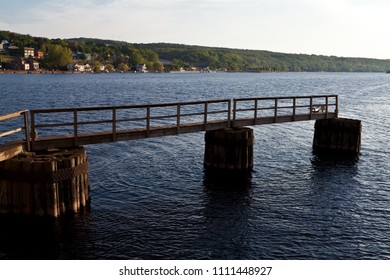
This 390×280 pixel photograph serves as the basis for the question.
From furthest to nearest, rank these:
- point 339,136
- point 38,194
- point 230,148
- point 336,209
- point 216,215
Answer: point 339,136 < point 230,148 < point 336,209 < point 216,215 < point 38,194

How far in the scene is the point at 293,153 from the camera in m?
31.8

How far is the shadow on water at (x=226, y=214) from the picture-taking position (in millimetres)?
15547

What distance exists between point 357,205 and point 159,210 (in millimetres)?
8969

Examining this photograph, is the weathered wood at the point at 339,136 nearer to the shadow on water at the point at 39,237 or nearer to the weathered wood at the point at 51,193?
the shadow on water at the point at 39,237

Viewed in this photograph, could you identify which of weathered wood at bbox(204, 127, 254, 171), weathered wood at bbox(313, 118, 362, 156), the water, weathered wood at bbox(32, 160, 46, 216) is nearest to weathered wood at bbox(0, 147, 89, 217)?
weathered wood at bbox(32, 160, 46, 216)

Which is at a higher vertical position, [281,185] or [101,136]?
[101,136]

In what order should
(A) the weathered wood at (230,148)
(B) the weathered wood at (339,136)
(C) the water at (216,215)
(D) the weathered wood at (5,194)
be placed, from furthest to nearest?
(B) the weathered wood at (339,136) < (A) the weathered wood at (230,148) < (D) the weathered wood at (5,194) < (C) the water at (216,215)

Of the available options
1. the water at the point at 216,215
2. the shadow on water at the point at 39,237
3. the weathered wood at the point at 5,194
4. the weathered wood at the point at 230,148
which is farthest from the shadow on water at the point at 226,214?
the weathered wood at the point at 5,194

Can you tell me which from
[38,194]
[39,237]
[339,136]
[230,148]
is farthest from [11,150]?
[339,136]

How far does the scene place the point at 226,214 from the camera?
1891 cm

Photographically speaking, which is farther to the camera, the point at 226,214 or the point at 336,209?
the point at 336,209

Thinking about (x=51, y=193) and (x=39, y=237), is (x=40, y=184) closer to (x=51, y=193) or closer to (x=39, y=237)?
(x=51, y=193)
